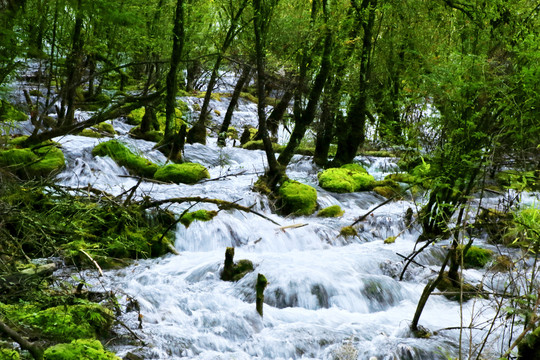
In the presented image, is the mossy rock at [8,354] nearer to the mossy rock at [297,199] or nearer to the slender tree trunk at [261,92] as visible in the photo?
the slender tree trunk at [261,92]

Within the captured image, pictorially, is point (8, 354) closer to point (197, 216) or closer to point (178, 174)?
point (197, 216)

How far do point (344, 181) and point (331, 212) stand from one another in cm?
231

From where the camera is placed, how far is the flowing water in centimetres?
493

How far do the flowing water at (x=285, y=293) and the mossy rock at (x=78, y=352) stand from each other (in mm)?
487

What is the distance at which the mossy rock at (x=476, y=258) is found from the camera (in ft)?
26.1

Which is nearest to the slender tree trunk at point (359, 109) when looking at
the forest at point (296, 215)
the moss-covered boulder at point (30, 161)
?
the forest at point (296, 215)

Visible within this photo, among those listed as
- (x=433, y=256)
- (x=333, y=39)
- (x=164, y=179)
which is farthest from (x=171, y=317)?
(x=333, y=39)

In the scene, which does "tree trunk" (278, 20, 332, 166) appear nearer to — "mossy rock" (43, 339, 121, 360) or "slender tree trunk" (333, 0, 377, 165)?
"slender tree trunk" (333, 0, 377, 165)

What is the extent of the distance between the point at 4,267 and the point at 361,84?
10.8 m

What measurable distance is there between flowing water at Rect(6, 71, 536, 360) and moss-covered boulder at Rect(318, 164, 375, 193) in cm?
174

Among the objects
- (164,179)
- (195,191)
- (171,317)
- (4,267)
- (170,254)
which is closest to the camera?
(4,267)

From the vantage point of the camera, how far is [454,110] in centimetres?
644

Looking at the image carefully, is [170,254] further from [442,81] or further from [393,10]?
[393,10]

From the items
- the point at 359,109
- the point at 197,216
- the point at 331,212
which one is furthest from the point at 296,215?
the point at 359,109
